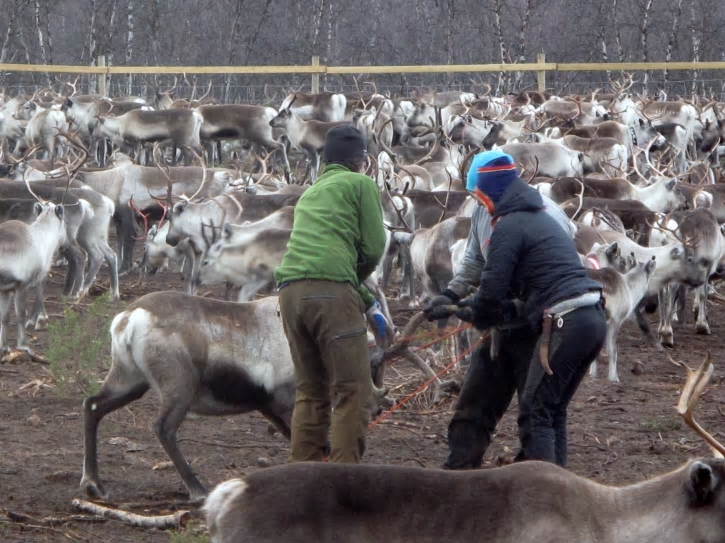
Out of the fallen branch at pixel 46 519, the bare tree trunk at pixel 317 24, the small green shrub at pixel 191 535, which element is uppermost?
the bare tree trunk at pixel 317 24

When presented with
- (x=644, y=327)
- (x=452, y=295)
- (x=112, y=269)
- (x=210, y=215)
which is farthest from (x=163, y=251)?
(x=452, y=295)

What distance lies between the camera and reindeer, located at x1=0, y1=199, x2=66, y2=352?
29.5 feet

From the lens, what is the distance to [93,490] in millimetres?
5734

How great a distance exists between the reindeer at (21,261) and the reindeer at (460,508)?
5792 mm

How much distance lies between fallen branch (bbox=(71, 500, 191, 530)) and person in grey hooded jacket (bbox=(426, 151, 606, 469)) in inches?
57.0

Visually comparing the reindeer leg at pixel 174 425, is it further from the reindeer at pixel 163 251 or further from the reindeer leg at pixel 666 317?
the reindeer leg at pixel 666 317

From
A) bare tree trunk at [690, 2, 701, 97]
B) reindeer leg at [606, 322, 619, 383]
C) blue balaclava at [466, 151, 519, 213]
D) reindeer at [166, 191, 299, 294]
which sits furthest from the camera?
bare tree trunk at [690, 2, 701, 97]

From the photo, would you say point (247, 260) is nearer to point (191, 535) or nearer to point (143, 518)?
point (143, 518)

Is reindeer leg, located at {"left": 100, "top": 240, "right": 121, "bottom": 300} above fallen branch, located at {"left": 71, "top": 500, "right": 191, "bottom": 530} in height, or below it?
above

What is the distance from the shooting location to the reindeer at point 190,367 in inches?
228

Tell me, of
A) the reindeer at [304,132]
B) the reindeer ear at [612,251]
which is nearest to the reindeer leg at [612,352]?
the reindeer ear at [612,251]

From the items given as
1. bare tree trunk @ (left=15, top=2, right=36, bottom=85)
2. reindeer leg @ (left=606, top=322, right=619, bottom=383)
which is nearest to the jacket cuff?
reindeer leg @ (left=606, top=322, right=619, bottom=383)

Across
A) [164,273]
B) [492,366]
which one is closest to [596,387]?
[492,366]

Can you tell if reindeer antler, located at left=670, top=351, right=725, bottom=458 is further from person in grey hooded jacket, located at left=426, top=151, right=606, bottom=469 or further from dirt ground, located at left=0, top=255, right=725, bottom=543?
dirt ground, located at left=0, top=255, right=725, bottom=543
